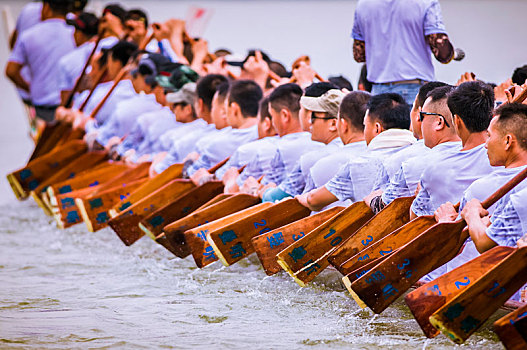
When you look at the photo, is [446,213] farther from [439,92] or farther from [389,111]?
[389,111]

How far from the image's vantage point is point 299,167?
12.4ft

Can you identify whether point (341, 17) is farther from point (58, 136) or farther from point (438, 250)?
point (438, 250)

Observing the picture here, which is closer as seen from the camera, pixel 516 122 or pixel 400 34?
pixel 516 122

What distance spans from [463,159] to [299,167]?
41.1 inches

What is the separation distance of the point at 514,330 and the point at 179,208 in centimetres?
237

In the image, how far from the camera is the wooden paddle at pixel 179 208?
4.29 meters

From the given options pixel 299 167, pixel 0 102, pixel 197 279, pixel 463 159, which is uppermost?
pixel 463 159

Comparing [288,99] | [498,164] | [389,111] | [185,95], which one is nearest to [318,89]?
[288,99]

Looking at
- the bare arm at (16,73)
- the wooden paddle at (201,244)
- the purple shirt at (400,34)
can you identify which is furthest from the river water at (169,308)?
the bare arm at (16,73)

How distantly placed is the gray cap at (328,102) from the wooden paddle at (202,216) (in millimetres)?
503

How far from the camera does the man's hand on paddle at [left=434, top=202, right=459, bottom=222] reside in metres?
2.75

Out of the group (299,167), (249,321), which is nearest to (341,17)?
(299,167)

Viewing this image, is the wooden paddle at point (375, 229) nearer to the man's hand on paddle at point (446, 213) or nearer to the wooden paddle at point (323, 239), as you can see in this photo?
the wooden paddle at point (323, 239)

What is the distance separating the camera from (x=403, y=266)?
270 cm
